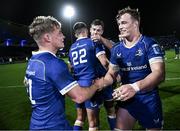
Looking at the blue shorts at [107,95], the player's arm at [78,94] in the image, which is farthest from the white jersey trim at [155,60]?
the blue shorts at [107,95]

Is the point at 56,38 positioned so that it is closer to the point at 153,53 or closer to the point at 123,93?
the point at 123,93

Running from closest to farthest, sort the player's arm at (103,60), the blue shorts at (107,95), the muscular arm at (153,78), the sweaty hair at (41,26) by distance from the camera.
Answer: the sweaty hair at (41,26) → the muscular arm at (153,78) → the player's arm at (103,60) → the blue shorts at (107,95)

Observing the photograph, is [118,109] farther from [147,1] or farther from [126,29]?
[147,1]

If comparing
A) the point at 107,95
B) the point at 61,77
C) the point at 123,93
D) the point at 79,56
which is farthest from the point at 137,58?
the point at 107,95

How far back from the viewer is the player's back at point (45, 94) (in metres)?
3.52

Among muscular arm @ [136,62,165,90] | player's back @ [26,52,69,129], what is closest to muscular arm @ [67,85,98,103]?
player's back @ [26,52,69,129]

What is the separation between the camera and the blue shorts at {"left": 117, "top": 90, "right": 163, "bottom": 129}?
4461 mm

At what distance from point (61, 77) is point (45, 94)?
313mm

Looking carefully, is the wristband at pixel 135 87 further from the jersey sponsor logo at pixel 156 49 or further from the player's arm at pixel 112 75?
the player's arm at pixel 112 75

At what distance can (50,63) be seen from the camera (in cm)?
347

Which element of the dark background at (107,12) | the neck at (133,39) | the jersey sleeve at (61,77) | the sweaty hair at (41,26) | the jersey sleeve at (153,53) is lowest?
the jersey sleeve at (61,77)

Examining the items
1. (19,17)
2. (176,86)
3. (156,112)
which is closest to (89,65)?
(156,112)

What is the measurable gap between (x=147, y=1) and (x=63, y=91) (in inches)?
2656

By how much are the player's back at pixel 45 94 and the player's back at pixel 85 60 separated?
2557 mm
